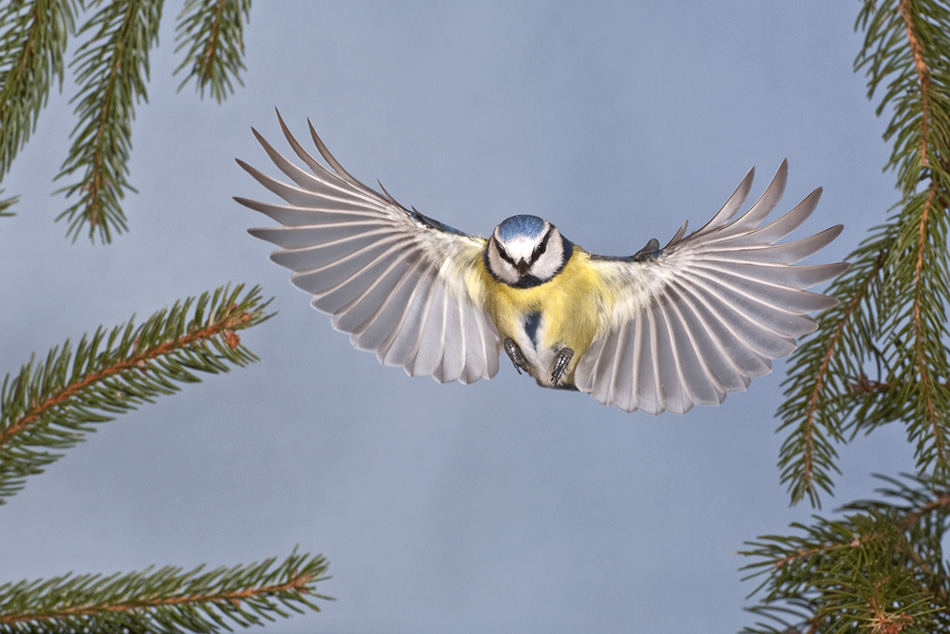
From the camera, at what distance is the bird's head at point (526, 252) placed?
93 centimetres

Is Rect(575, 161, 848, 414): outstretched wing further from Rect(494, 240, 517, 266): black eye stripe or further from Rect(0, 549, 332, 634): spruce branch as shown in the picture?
Rect(0, 549, 332, 634): spruce branch

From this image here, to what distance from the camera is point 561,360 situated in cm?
102

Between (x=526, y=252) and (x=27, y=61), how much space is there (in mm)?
483

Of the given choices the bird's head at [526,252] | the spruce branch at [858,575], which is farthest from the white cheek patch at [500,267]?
the spruce branch at [858,575]

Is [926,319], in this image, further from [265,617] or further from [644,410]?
[265,617]

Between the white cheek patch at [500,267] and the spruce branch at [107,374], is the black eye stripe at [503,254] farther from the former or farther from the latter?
the spruce branch at [107,374]

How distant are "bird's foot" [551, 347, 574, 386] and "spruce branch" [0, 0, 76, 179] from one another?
21.9 inches

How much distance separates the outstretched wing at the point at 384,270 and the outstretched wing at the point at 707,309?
0.48 feet

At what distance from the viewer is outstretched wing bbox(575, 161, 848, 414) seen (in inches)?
37.0

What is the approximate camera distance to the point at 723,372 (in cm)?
104

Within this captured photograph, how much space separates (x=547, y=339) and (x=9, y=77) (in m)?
0.57

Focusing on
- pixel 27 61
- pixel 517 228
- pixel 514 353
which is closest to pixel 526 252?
pixel 517 228

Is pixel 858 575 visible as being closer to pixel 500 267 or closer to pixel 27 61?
pixel 500 267

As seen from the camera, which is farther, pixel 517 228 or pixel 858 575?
pixel 517 228
